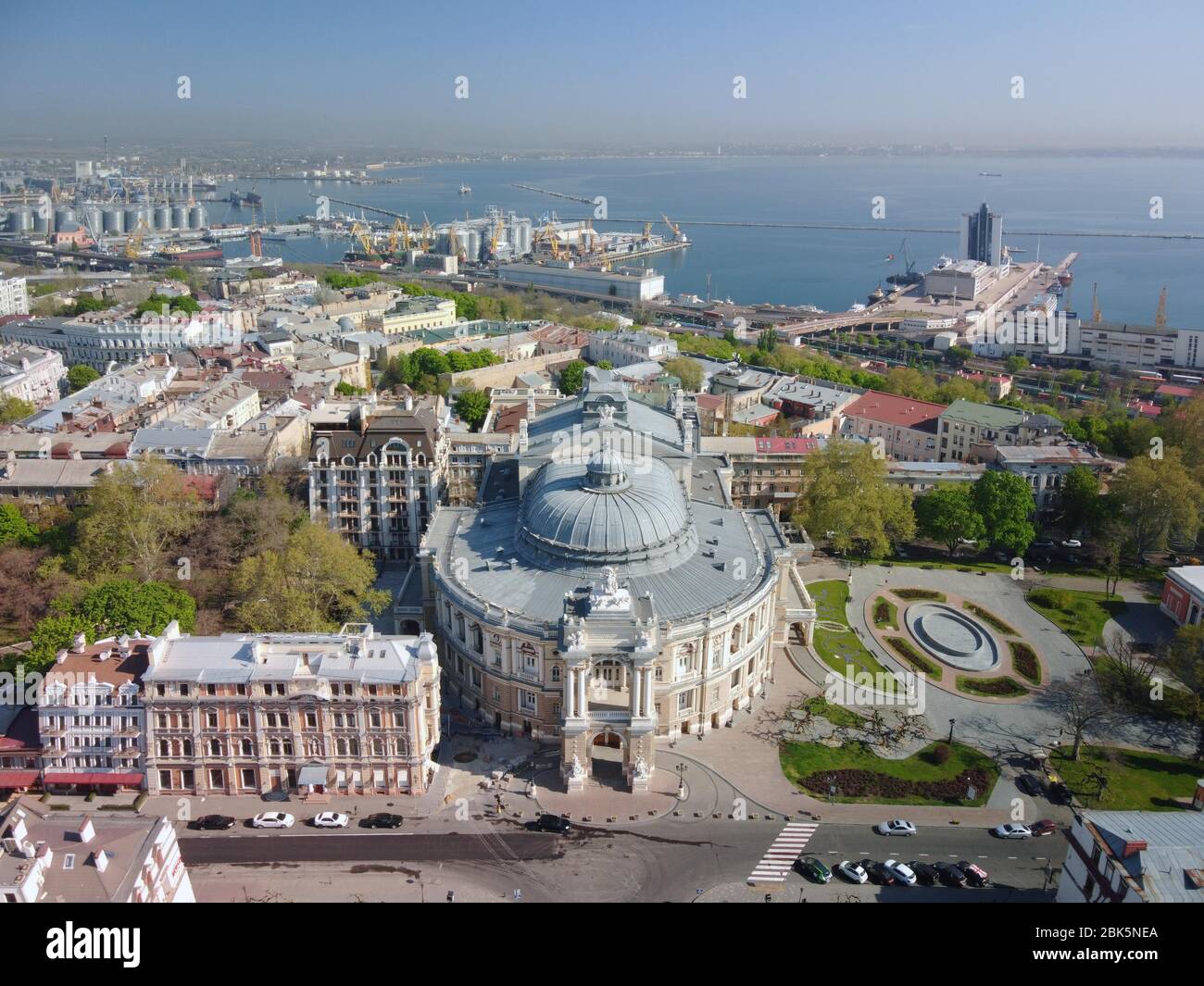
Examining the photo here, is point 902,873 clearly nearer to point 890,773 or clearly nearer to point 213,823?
point 890,773

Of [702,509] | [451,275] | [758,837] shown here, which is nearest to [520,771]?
[758,837]

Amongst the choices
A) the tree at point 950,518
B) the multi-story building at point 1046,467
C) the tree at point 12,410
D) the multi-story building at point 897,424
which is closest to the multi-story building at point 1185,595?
the tree at point 950,518

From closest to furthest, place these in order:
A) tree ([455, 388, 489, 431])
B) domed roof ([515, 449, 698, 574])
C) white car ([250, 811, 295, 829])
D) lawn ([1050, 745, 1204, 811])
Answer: white car ([250, 811, 295, 829])
lawn ([1050, 745, 1204, 811])
domed roof ([515, 449, 698, 574])
tree ([455, 388, 489, 431])

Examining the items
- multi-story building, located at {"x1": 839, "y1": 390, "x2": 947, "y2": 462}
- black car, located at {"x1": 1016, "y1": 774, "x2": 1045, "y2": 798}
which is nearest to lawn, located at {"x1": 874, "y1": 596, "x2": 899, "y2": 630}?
black car, located at {"x1": 1016, "y1": 774, "x2": 1045, "y2": 798}

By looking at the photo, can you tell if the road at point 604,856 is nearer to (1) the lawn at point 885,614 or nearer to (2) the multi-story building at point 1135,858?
(2) the multi-story building at point 1135,858

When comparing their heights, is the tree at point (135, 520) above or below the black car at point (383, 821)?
above

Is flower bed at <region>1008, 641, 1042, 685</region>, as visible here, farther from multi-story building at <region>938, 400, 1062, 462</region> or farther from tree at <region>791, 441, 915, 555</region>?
multi-story building at <region>938, 400, 1062, 462</region>
